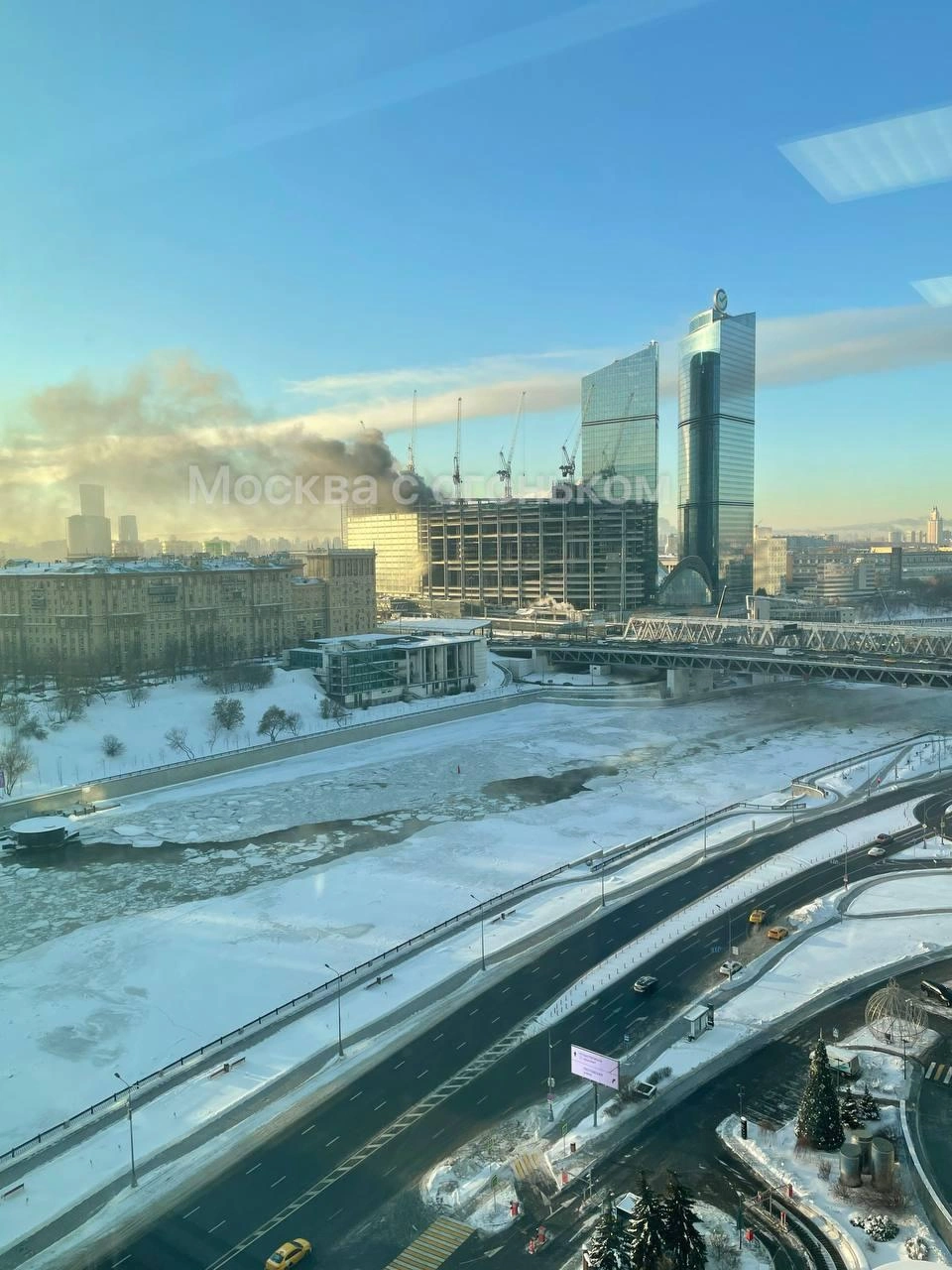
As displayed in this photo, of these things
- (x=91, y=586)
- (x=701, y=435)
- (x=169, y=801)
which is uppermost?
(x=701, y=435)

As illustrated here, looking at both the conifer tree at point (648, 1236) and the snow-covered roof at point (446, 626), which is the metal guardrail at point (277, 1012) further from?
Answer: the snow-covered roof at point (446, 626)

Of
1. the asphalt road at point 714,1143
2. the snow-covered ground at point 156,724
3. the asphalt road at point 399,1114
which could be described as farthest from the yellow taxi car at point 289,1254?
the snow-covered ground at point 156,724

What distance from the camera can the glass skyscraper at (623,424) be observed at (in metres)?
62.2

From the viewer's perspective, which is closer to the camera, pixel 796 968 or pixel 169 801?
pixel 796 968

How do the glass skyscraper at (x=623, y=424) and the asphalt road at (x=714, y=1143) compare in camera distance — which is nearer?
the asphalt road at (x=714, y=1143)

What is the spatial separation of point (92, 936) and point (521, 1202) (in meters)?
8.18

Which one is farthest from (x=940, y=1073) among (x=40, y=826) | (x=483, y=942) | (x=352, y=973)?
(x=40, y=826)

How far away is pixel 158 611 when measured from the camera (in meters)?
30.0

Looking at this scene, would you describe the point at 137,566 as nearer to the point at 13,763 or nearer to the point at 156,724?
the point at 156,724

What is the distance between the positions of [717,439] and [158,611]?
4376 cm

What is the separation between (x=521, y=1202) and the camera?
7160 mm

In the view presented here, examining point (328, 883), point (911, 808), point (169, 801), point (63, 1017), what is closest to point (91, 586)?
point (169, 801)

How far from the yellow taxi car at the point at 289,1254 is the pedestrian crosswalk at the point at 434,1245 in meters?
0.62

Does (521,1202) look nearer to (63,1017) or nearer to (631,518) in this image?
(63,1017)
